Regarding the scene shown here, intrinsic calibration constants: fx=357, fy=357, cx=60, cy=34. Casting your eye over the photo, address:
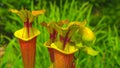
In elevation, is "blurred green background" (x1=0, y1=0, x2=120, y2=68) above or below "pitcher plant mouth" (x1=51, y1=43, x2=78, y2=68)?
below

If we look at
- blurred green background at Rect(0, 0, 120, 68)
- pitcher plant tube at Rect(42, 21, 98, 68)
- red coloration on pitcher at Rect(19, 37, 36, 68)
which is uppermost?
pitcher plant tube at Rect(42, 21, 98, 68)

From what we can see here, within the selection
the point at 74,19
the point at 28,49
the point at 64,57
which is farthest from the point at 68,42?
the point at 74,19

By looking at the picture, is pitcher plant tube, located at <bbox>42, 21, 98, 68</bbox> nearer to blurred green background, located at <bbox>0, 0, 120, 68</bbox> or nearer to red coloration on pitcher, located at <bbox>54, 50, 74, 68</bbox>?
red coloration on pitcher, located at <bbox>54, 50, 74, 68</bbox>

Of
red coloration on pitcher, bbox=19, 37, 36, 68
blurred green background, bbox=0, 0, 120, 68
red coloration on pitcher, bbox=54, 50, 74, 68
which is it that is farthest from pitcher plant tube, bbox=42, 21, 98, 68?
blurred green background, bbox=0, 0, 120, 68

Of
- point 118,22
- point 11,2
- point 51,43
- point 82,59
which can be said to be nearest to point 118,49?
point 82,59

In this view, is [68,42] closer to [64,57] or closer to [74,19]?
[64,57]

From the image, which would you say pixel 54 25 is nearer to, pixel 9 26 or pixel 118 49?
pixel 118 49

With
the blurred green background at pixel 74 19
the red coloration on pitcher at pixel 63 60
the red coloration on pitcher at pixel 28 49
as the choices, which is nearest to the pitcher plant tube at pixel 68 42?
the red coloration on pitcher at pixel 63 60
